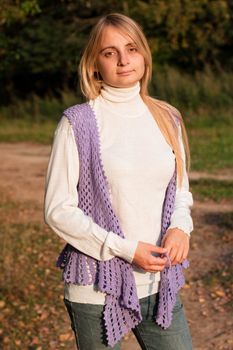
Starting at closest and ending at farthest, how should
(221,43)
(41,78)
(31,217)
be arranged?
(31,217), (221,43), (41,78)

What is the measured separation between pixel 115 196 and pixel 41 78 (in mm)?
26048

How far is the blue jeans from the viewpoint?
2842 mm

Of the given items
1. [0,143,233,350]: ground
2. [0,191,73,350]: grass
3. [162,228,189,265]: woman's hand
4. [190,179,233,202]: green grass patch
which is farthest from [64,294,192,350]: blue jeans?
[190,179,233,202]: green grass patch

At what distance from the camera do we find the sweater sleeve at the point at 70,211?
275 cm

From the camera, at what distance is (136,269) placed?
286cm

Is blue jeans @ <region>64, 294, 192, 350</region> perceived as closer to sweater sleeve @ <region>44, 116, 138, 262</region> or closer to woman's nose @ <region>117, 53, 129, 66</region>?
sweater sleeve @ <region>44, 116, 138, 262</region>

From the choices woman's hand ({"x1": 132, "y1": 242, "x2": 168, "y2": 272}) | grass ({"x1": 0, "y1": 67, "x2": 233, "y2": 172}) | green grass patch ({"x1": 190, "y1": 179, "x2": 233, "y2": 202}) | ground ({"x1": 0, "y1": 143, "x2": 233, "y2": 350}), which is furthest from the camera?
grass ({"x1": 0, "y1": 67, "x2": 233, "y2": 172})

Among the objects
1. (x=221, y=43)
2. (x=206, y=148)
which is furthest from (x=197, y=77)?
(x=206, y=148)

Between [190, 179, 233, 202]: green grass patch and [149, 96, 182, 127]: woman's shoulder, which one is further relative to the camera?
[190, 179, 233, 202]: green grass patch

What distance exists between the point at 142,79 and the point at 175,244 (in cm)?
63

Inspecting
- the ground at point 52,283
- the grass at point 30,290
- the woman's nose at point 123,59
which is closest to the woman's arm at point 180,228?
the woman's nose at point 123,59

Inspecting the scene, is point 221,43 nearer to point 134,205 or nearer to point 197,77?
point 197,77

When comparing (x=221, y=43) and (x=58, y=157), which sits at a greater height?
(x=58, y=157)

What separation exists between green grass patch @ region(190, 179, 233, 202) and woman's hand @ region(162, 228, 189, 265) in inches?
272
